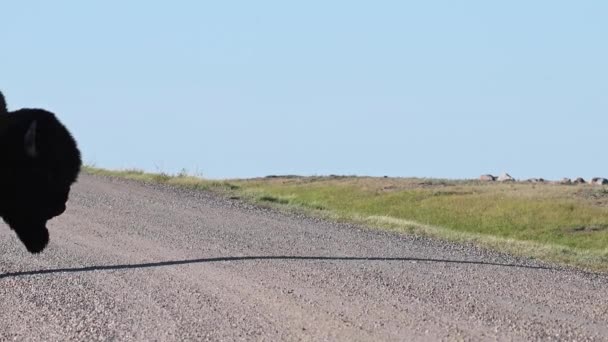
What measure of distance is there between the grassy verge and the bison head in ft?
60.9

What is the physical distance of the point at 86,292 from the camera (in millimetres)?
10898

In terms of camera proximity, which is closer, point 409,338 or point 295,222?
point 409,338

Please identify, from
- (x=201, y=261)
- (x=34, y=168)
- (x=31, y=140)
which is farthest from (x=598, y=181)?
(x=31, y=140)

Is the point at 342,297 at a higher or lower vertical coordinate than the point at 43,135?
lower

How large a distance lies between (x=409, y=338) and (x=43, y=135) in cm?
435

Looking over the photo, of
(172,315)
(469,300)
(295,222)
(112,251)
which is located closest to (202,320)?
(172,315)

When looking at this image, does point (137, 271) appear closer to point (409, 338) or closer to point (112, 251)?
point (112, 251)

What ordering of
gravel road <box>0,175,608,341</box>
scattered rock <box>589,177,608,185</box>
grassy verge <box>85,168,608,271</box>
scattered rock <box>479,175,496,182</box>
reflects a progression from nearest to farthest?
gravel road <box>0,175,608,341</box> < grassy verge <box>85,168,608,271</box> < scattered rock <box>589,177,608,185</box> < scattered rock <box>479,175,496,182</box>

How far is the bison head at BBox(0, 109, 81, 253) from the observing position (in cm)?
516

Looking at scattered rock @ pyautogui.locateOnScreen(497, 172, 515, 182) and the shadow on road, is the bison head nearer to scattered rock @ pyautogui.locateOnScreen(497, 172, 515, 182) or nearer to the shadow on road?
the shadow on road

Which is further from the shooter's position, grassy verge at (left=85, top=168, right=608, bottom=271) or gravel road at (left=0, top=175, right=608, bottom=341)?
grassy verge at (left=85, top=168, right=608, bottom=271)

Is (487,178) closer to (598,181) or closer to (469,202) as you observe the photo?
(598,181)

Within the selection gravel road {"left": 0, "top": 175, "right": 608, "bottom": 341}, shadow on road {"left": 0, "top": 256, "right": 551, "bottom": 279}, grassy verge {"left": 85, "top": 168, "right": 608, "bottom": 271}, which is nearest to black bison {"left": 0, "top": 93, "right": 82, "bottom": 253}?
gravel road {"left": 0, "top": 175, "right": 608, "bottom": 341}

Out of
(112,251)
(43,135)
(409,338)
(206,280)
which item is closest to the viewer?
(43,135)
